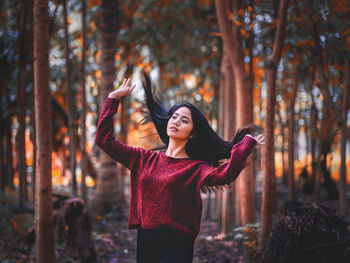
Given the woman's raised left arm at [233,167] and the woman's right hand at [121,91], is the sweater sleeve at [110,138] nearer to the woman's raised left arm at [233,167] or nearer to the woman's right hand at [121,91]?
the woman's right hand at [121,91]

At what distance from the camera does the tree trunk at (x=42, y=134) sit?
318 cm

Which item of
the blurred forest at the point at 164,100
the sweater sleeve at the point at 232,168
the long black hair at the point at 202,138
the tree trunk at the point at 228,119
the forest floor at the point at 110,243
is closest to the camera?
the sweater sleeve at the point at 232,168

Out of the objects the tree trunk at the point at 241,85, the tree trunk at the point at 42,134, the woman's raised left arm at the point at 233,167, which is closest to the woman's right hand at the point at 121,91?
the woman's raised left arm at the point at 233,167

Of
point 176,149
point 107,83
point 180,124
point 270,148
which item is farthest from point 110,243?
point 180,124

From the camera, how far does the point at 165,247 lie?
2.47 metres

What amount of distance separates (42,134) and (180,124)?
4.43ft

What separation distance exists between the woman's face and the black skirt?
0.67 metres

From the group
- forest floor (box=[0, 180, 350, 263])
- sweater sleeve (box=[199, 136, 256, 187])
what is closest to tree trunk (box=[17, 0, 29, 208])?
forest floor (box=[0, 180, 350, 263])

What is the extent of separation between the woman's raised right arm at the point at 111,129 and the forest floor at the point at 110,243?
1570 mm

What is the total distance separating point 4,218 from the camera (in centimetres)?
537

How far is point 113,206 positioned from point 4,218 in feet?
6.78

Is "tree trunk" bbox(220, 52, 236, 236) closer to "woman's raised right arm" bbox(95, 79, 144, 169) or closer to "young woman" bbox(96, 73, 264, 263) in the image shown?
"young woman" bbox(96, 73, 264, 263)

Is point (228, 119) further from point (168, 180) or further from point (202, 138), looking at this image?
point (168, 180)

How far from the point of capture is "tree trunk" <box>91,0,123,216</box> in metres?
6.47
